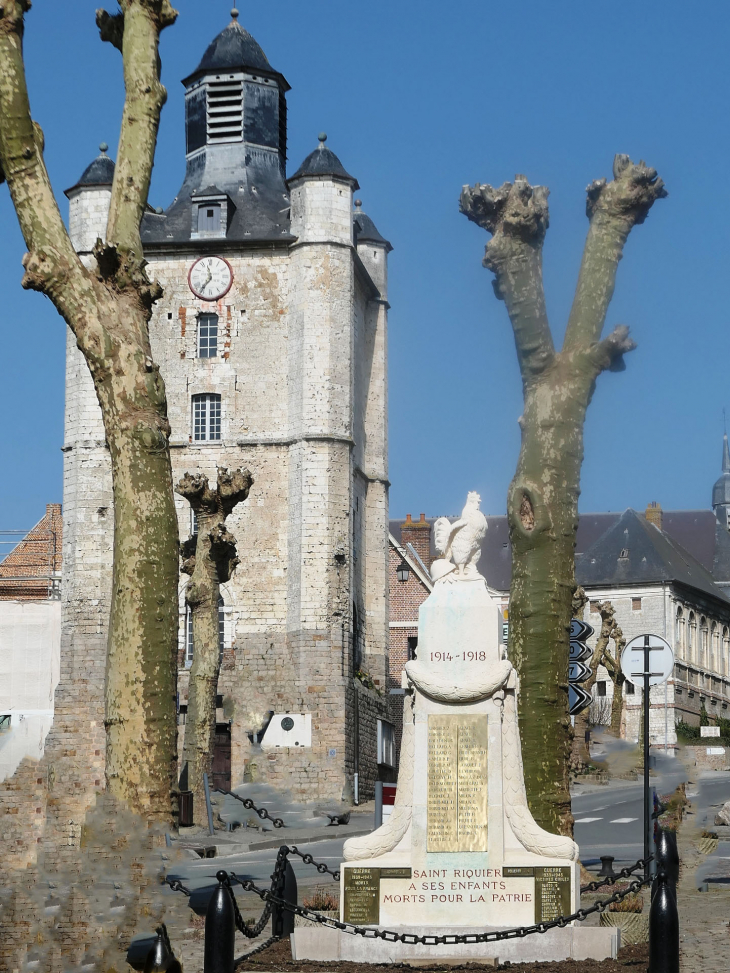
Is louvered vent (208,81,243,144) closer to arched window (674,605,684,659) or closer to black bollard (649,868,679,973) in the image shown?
arched window (674,605,684,659)

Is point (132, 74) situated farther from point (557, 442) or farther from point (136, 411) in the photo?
point (557, 442)

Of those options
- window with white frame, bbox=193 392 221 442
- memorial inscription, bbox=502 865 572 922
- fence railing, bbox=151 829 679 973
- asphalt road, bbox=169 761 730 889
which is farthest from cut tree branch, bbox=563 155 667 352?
window with white frame, bbox=193 392 221 442

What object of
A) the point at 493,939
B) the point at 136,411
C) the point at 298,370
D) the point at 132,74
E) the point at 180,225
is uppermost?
the point at 180,225

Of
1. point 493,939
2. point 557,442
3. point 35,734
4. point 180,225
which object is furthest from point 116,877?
point 180,225

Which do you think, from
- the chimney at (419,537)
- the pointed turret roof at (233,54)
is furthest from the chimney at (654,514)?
the pointed turret roof at (233,54)

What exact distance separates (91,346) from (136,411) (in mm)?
568

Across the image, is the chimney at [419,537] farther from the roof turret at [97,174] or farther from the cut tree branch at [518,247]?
the cut tree branch at [518,247]

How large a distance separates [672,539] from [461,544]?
62989mm

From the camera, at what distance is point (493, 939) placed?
1048 centimetres

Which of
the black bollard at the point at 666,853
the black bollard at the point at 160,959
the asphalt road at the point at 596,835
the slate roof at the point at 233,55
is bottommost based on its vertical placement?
the asphalt road at the point at 596,835

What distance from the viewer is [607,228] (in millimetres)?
16297

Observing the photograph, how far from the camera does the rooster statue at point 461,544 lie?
12453 mm

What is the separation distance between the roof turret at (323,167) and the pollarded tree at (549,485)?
2870 cm

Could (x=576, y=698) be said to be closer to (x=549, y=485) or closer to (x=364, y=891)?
(x=549, y=485)
